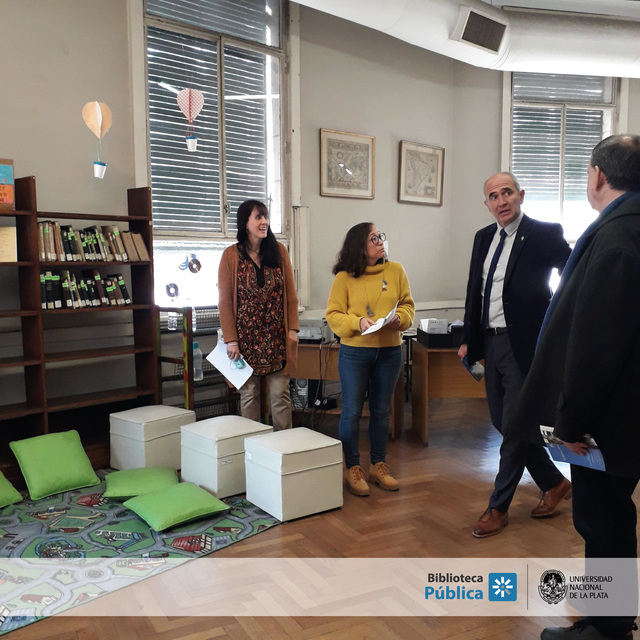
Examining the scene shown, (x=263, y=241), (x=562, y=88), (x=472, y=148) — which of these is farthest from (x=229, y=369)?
(x=562, y=88)

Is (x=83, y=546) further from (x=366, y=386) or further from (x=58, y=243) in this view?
(x=58, y=243)

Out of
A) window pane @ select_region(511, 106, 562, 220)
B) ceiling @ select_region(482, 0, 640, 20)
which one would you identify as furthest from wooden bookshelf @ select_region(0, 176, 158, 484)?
ceiling @ select_region(482, 0, 640, 20)

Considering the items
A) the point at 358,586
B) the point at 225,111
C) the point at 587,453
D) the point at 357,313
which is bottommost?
the point at 358,586

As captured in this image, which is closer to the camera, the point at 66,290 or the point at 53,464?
the point at 53,464

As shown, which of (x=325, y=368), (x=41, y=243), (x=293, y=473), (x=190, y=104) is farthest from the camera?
(x=325, y=368)

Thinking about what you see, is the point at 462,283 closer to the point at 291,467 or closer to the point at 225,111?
the point at 225,111

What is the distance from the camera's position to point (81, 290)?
12.1ft

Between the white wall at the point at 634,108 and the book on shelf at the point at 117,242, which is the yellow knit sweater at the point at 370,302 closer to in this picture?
the book on shelf at the point at 117,242

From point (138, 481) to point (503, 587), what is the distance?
74.8 inches

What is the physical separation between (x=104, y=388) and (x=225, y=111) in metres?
2.27

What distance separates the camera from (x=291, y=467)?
2.85 metres

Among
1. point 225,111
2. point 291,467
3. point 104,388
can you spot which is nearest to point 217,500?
point 291,467

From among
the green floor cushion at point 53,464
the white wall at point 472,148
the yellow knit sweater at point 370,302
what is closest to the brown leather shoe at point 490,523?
the yellow knit sweater at point 370,302

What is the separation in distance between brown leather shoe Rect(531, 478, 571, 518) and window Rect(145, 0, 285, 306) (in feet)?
9.09
